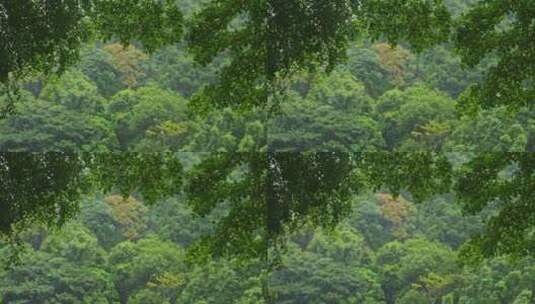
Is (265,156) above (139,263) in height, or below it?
above

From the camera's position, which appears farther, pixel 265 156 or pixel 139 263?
pixel 265 156

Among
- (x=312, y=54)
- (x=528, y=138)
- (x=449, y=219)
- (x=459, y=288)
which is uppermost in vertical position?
(x=312, y=54)

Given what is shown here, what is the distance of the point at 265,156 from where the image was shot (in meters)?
5.64

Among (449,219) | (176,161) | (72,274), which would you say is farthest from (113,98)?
(449,219)

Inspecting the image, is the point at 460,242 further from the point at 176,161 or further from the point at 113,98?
the point at 113,98

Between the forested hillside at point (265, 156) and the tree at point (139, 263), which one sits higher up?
the forested hillside at point (265, 156)

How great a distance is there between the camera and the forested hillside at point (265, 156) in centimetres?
552

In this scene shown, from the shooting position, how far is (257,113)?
5.59m

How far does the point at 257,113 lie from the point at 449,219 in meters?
1.14

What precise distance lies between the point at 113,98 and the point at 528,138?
86.2 inches

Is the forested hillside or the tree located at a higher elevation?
the forested hillside

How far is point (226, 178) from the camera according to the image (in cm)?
561

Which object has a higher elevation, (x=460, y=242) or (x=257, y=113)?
(x=257, y=113)

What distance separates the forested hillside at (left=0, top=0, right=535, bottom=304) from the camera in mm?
5523
